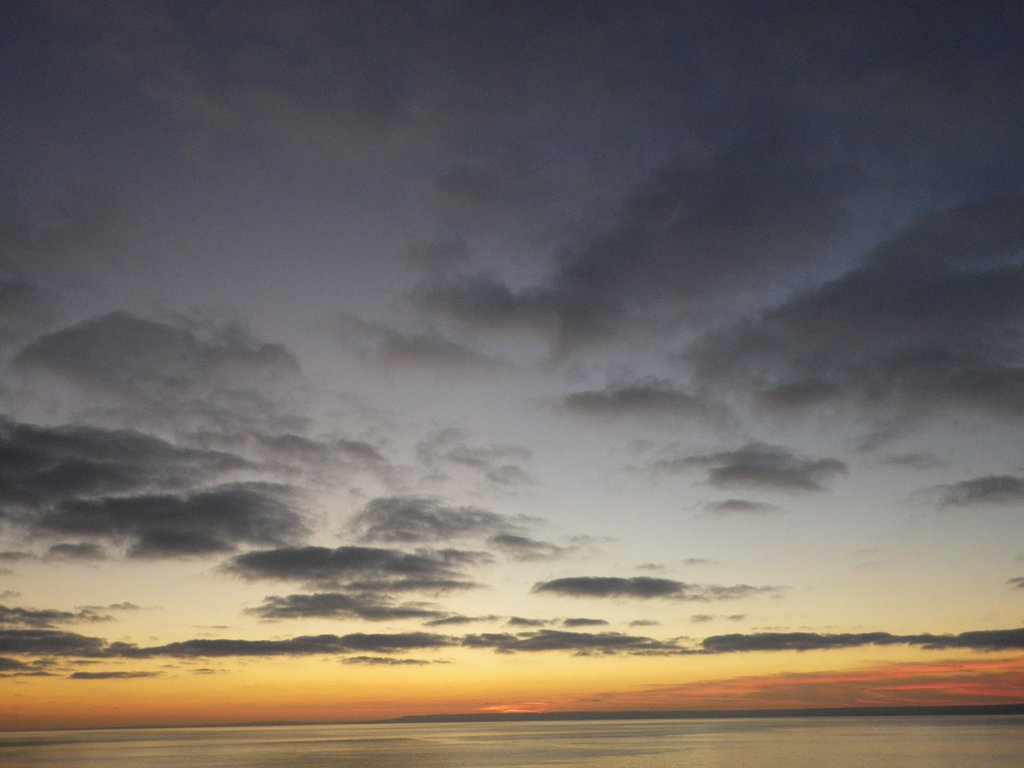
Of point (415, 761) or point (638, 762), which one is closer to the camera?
point (638, 762)

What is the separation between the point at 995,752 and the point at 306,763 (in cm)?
11183

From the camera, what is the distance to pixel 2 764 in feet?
452

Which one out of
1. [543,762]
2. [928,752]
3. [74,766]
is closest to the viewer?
[543,762]

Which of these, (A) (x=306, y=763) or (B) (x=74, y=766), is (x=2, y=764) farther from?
(A) (x=306, y=763)

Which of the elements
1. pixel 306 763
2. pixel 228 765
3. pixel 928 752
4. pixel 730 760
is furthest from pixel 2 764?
pixel 928 752

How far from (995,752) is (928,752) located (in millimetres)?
10027

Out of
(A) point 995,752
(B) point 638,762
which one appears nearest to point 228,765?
(B) point 638,762

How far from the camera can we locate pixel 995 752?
132 metres

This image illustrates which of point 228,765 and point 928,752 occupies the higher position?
point 228,765

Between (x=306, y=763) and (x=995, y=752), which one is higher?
(x=306, y=763)

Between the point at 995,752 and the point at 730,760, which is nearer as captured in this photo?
the point at 730,760

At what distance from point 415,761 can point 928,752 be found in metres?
86.9

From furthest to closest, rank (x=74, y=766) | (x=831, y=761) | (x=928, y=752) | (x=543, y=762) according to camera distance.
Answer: (x=928, y=752) → (x=74, y=766) → (x=543, y=762) → (x=831, y=761)

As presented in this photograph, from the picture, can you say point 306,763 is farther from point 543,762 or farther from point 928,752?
point 928,752
